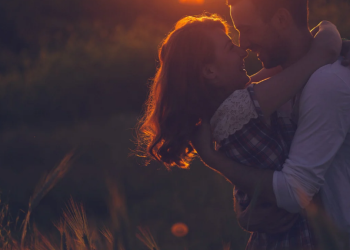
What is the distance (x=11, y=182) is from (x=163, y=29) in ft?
10.7

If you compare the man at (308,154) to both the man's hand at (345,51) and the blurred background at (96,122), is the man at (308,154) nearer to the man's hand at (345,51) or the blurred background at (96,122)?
the man's hand at (345,51)

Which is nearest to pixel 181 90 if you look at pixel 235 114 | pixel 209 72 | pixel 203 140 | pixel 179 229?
pixel 209 72

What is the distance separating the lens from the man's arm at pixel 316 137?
1698 mm

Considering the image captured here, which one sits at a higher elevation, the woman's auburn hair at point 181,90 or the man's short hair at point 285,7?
the man's short hair at point 285,7

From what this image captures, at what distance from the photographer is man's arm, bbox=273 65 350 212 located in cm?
170

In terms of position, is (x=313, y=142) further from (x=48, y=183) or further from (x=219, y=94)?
(x=48, y=183)

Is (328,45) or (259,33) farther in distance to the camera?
(259,33)

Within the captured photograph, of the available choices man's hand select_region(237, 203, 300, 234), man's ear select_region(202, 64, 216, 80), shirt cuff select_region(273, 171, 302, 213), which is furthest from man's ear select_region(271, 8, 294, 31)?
man's hand select_region(237, 203, 300, 234)

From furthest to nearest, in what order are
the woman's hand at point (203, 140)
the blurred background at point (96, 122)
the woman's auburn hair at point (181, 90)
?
the blurred background at point (96, 122), the woman's auburn hair at point (181, 90), the woman's hand at point (203, 140)

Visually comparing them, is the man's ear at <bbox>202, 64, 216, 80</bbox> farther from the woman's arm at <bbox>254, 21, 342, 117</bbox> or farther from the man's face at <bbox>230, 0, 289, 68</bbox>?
the woman's arm at <bbox>254, 21, 342, 117</bbox>

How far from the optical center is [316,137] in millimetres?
1706

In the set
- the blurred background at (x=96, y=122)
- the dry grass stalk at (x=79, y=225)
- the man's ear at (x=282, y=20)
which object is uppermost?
the man's ear at (x=282, y=20)

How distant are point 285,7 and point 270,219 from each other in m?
1.11

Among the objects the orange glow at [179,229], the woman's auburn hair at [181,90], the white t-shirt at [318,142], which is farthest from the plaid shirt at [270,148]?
the orange glow at [179,229]
